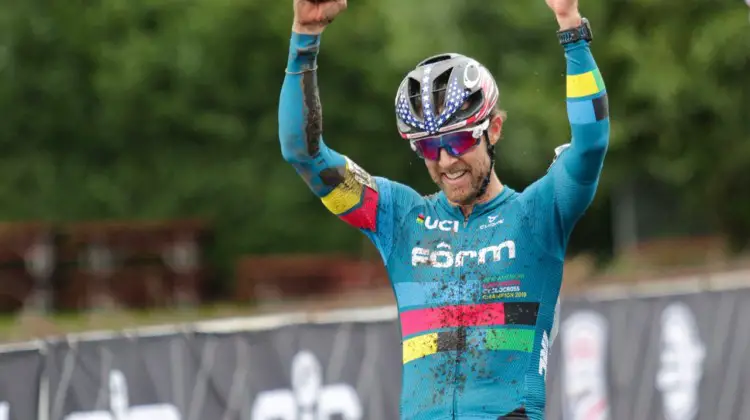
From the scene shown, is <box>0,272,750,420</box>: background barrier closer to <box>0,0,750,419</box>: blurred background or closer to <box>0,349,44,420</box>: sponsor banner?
<box>0,349,44,420</box>: sponsor banner

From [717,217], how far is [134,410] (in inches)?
737

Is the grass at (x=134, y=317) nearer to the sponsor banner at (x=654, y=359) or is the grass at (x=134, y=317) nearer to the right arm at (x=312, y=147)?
the sponsor banner at (x=654, y=359)

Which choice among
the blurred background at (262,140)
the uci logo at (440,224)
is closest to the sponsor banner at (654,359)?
the uci logo at (440,224)

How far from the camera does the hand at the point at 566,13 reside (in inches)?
172

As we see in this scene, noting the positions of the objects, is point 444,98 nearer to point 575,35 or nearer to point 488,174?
point 488,174

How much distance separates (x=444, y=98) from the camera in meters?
4.60

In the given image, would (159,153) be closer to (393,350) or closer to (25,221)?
(25,221)

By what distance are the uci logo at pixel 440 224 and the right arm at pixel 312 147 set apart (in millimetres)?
202

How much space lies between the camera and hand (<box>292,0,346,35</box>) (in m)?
4.59

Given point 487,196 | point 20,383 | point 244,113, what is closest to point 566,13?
point 487,196

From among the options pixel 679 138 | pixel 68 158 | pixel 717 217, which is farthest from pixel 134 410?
pixel 68 158

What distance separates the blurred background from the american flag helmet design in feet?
56.4

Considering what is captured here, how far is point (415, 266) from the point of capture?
4770 millimetres

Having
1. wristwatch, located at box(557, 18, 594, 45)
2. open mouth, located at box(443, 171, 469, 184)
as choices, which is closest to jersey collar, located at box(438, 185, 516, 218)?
open mouth, located at box(443, 171, 469, 184)
